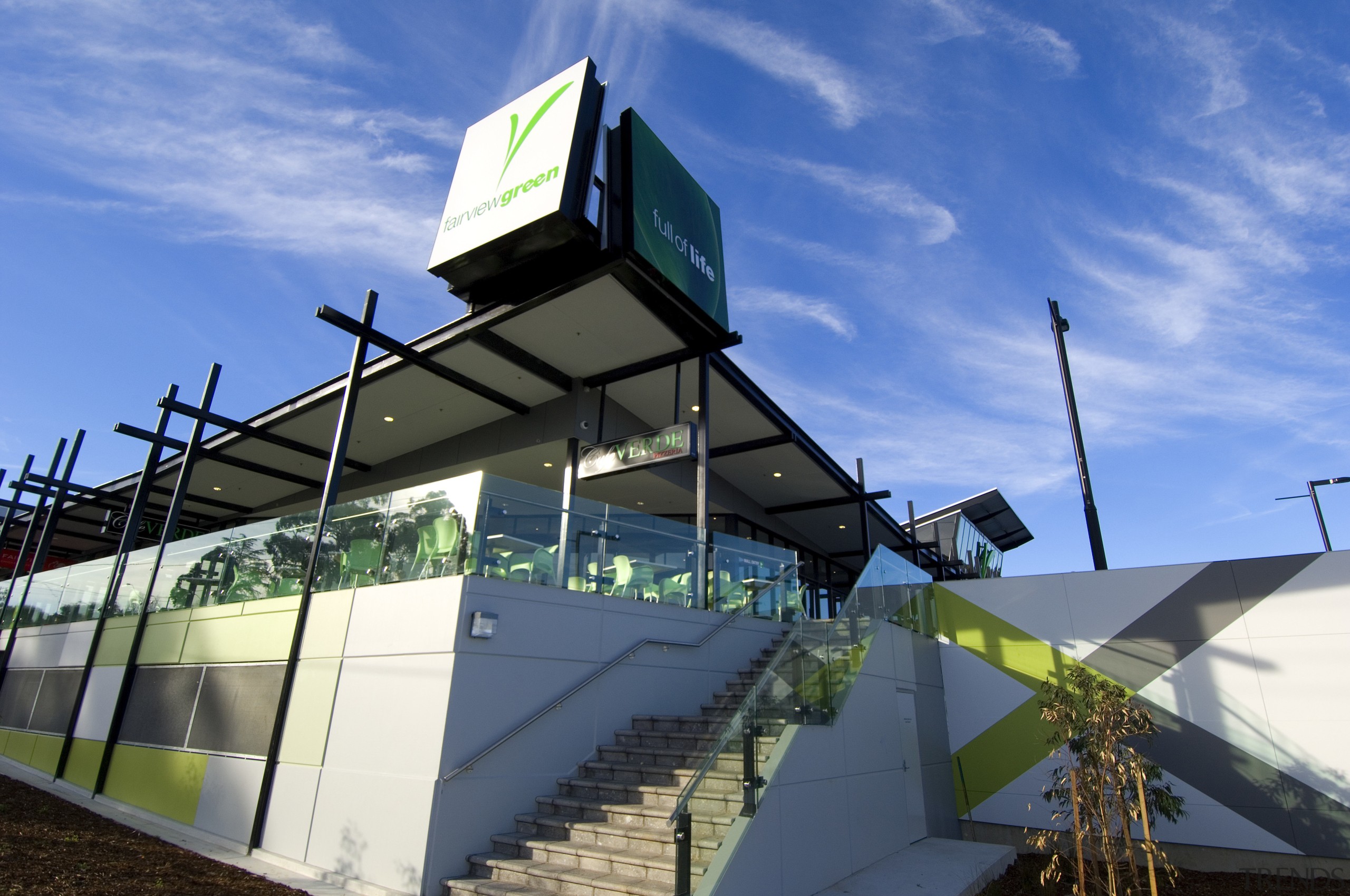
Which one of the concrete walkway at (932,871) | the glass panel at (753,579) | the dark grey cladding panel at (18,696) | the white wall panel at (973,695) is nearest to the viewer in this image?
the concrete walkway at (932,871)

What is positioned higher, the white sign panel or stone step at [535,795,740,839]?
the white sign panel

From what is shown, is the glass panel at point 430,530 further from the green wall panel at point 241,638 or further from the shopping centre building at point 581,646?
the green wall panel at point 241,638

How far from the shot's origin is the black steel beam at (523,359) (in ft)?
38.6

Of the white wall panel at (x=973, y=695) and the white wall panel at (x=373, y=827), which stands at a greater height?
the white wall panel at (x=973, y=695)

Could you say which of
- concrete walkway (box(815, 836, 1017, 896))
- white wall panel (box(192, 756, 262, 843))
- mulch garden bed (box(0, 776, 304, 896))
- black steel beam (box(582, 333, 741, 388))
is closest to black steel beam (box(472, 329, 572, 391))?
black steel beam (box(582, 333, 741, 388))

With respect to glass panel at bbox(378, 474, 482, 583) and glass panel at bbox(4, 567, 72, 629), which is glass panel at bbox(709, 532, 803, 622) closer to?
glass panel at bbox(378, 474, 482, 583)

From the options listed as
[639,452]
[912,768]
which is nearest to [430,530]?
[639,452]

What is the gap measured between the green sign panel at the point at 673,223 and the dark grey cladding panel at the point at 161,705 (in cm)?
875

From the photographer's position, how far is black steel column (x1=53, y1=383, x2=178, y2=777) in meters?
12.2

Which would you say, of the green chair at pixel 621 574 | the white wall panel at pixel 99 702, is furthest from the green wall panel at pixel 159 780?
the green chair at pixel 621 574

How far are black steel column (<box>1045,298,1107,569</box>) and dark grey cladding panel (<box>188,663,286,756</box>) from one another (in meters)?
10.7

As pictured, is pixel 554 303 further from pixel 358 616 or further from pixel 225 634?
pixel 225 634

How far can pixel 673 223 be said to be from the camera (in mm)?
11242

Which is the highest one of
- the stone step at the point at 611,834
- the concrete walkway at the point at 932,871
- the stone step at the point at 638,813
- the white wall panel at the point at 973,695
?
the white wall panel at the point at 973,695
